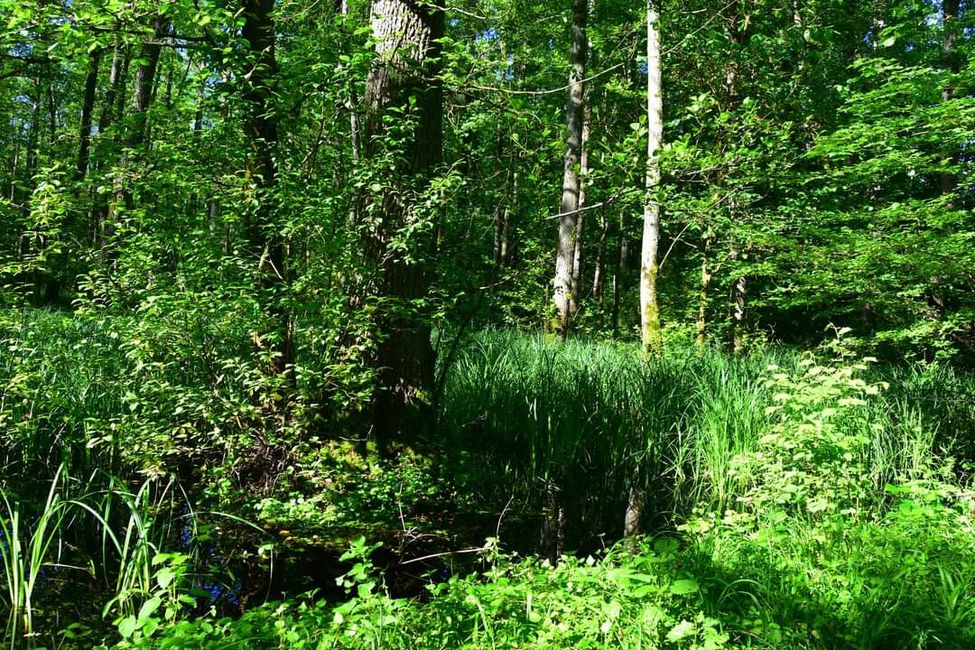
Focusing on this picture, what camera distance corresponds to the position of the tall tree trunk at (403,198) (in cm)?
376

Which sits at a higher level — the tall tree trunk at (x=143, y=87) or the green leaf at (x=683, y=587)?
the tall tree trunk at (x=143, y=87)

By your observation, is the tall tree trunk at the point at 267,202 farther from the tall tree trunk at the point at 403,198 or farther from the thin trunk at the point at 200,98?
the tall tree trunk at the point at 403,198

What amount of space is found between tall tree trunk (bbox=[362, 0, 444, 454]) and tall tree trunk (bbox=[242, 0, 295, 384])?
0.59m

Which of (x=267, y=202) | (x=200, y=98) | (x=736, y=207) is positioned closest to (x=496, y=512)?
(x=267, y=202)

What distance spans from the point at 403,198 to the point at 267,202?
0.82 meters

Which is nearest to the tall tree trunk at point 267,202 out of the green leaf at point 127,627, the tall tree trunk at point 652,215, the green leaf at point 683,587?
the green leaf at point 127,627

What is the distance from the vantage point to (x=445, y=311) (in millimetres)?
3934

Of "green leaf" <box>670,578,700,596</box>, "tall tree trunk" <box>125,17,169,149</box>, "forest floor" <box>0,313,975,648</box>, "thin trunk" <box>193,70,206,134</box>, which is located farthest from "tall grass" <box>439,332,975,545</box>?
"tall tree trunk" <box>125,17,169,149</box>

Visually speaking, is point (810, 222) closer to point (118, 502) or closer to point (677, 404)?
point (677, 404)

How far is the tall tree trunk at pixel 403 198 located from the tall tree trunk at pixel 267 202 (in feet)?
1.94

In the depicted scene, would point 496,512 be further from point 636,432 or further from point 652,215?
point 652,215

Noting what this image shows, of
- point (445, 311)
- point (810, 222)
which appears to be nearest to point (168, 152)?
point (445, 311)

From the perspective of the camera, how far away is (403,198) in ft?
11.9

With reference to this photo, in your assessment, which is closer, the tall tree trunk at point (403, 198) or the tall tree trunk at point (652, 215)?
the tall tree trunk at point (403, 198)
